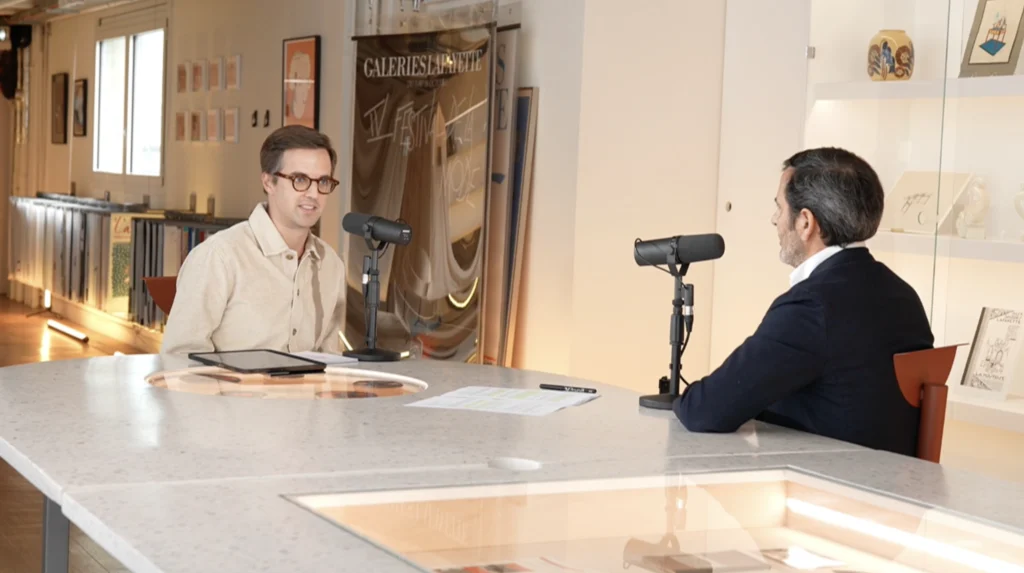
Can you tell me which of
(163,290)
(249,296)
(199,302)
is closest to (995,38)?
(249,296)

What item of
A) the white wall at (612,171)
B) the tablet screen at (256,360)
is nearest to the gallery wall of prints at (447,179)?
the white wall at (612,171)

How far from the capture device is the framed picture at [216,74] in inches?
352

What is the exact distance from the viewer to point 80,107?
12.0 m

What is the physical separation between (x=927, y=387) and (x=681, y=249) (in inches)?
24.1

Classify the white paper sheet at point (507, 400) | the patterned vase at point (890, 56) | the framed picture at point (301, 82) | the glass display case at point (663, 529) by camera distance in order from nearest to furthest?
1. the glass display case at point (663, 529)
2. the white paper sheet at point (507, 400)
3. the patterned vase at point (890, 56)
4. the framed picture at point (301, 82)

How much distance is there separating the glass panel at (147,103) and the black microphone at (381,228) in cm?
721

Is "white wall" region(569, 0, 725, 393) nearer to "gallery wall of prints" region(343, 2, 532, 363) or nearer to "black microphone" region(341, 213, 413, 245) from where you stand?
"gallery wall of prints" region(343, 2, 532, 363)

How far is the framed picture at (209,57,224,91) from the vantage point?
893 cm

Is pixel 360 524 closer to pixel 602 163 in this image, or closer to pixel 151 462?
pixel 151 462

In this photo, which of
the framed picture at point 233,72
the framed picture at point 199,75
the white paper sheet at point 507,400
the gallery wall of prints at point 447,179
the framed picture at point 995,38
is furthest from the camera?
the framed picture at point 199,75

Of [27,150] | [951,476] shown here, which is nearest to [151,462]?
[951,476]

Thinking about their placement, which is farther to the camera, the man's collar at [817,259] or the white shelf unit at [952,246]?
the white shelf unit at [952,246]

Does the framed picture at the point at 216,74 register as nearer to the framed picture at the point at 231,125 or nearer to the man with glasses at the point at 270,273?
the framed picture at the point at 231,125

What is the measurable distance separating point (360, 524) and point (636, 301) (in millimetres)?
3865
